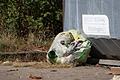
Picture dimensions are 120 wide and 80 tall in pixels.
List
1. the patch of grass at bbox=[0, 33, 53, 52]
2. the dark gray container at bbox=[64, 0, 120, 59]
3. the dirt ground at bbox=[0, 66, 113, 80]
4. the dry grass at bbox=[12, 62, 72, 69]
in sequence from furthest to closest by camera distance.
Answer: the patch of grass at bbox=[0, 33, 53, 52]
the dry grass at bbox=[12, 62, 72, 69]
the dark gray container at bbox=[64, 0, 120, 59]
the dirt ground at bbox=[0, 66, 113, 80]

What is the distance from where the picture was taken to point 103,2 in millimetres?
10953

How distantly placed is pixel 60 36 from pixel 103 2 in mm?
1401

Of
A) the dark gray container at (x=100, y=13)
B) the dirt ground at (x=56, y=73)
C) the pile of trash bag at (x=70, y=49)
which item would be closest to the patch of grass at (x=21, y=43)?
the dark gray container at (x=100, y=13)

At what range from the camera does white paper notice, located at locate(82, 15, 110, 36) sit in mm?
10887

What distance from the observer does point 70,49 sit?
36.0 feet

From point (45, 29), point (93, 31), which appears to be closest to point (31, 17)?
point (45, 29)

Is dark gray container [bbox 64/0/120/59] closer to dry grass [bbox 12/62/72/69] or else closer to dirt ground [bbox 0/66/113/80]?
dirt ground [bbox 0/66/113/80]

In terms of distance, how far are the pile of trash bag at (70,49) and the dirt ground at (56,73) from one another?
313mm

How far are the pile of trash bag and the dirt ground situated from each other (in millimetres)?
313

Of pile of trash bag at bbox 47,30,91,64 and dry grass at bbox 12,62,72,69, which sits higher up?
pile of trash bag at bbox 47,30,91,64

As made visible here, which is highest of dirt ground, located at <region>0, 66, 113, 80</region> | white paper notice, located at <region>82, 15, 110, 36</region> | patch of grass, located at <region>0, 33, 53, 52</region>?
white paper notice, located at <region>82, 15, 110, 36</region>

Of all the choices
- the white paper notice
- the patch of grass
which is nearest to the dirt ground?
the white paper notice

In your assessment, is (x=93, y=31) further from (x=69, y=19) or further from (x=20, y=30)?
(x=20, y=30)

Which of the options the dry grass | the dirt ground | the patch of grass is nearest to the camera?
the dirt ground
